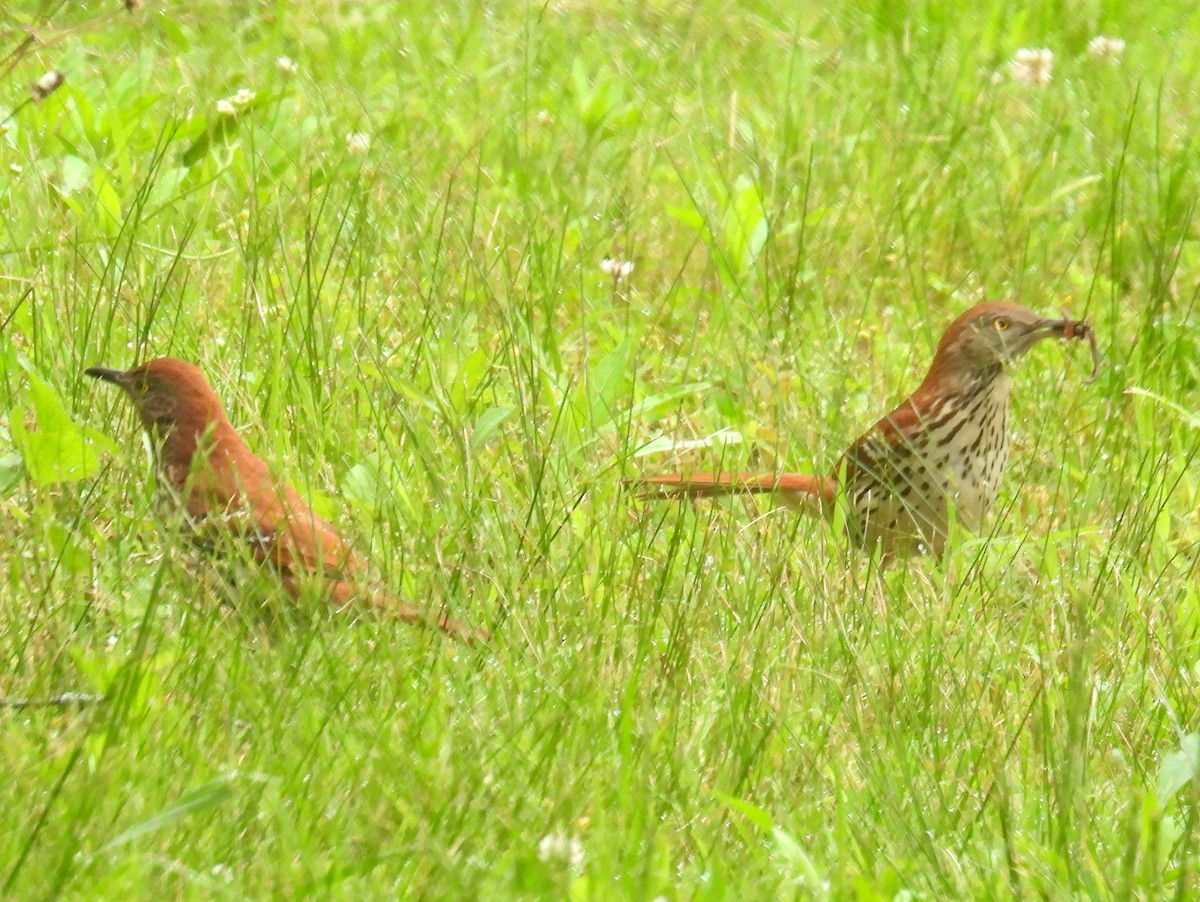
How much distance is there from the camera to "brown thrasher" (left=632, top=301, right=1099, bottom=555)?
15.6 feet

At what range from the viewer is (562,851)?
107 inches

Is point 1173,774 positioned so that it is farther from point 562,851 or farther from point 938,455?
point 938,455

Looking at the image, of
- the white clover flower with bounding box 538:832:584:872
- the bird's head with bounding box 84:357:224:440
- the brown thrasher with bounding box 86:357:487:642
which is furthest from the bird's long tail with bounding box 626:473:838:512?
the white clover flower with bounding box 538:832:584:872

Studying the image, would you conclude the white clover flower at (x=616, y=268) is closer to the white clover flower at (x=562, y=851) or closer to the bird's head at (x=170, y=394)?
the bird's head at (x=170, y=394)

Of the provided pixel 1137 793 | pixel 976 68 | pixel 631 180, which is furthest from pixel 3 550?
pixel 976 68

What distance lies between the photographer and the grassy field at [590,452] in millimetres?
2896

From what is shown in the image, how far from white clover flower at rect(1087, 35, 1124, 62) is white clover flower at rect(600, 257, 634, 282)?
298 centimetres

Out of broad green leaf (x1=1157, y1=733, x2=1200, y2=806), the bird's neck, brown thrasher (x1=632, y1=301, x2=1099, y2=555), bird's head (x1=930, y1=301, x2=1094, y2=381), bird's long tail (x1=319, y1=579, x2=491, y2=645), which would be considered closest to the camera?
broad green leaf (x1=1157, y1=733, x2=1200, y2=806)

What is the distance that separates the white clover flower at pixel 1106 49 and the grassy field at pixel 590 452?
9cm

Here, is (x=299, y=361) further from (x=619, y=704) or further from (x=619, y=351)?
(x=619, y=704)

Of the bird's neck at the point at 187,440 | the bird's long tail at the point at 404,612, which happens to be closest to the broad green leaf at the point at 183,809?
the bird's long tail at the point at 404,612

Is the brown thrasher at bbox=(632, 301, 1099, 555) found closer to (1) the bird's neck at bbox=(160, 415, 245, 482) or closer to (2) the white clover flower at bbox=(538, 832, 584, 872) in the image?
(1) the bird's neck at bbox=(160, 415, 245, 482)

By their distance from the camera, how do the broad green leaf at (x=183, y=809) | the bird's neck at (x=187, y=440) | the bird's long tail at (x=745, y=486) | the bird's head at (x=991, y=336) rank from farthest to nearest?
1. the bird's head at (x=991, y=336)
2. the bird's long tail at (x=745, y=486)
3. the bird's neck at (x=187, y=440)
4. the broad green leaf at (x=183, y=809)

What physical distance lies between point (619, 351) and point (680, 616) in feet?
4.34
